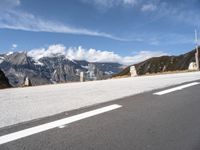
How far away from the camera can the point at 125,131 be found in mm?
6121

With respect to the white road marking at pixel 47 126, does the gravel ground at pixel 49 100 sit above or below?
above

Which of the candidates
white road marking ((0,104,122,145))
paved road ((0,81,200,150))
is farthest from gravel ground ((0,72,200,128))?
white road marking ((0,104,122,145))

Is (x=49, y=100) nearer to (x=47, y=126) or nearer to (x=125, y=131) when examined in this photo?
(x=47, y=126)

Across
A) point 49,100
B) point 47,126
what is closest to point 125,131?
point 47,126

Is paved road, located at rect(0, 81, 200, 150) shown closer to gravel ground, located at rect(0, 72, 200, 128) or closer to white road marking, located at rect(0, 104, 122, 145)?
white road marking, located at rect(0, 104, 122, 145)

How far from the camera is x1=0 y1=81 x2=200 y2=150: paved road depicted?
17.3 feet

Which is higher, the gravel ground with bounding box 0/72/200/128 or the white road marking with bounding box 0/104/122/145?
the gravel ground with bounding box 0/72/200/128

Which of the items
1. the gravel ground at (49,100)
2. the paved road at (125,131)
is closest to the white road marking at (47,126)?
the paved road at (125,131)

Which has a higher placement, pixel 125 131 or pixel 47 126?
pixel 47 126

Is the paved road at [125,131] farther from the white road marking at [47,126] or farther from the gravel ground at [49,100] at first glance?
the gravel ground at [49,100]

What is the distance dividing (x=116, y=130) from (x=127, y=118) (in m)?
1.03

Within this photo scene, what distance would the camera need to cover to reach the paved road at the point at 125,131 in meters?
5.28

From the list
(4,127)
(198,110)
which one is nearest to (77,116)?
(4,127)

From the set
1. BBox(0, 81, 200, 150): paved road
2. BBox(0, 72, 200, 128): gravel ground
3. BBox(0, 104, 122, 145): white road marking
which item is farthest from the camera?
BBox(0, 72, 200, 128): gravel ground
